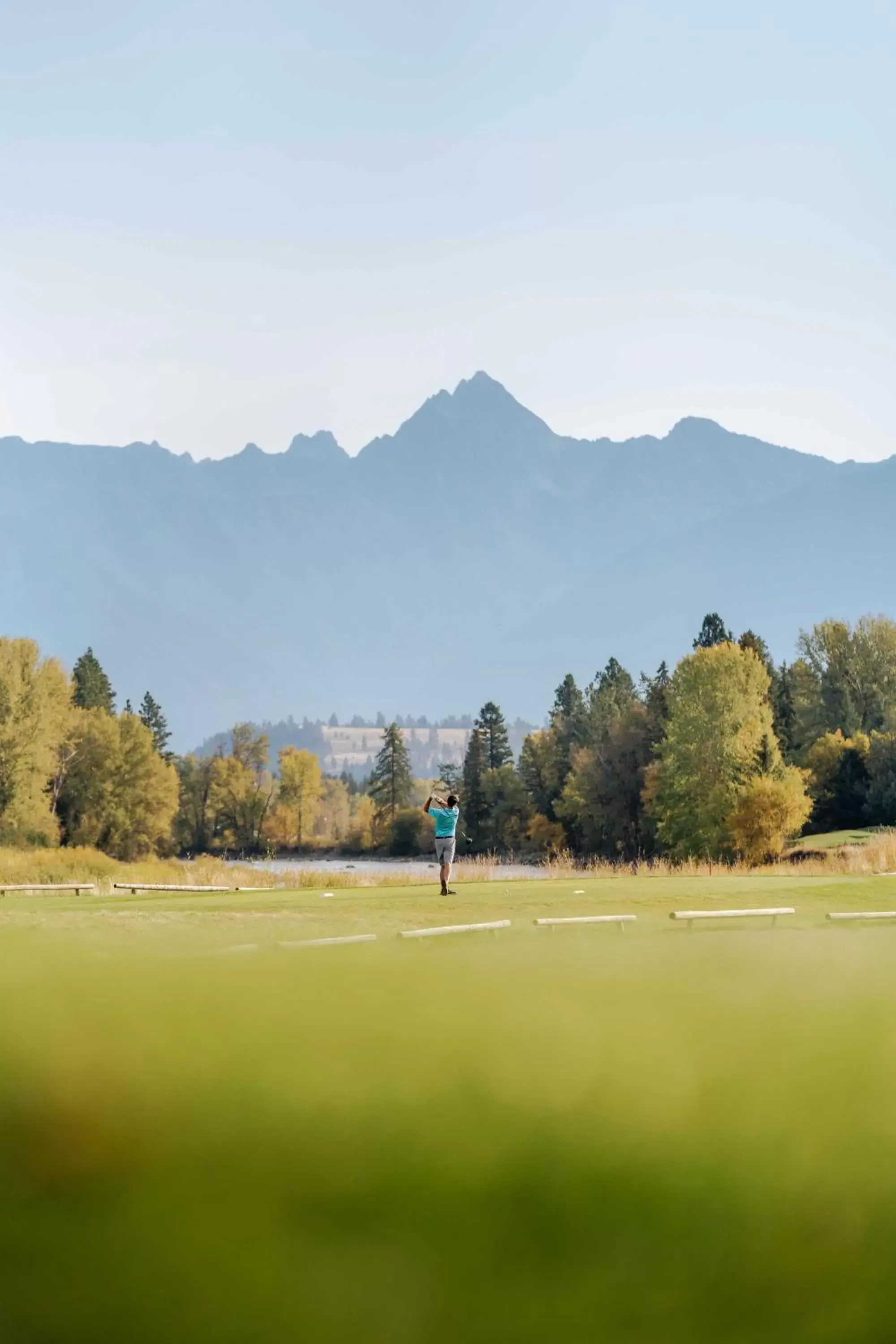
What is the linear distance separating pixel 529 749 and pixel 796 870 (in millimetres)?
88333

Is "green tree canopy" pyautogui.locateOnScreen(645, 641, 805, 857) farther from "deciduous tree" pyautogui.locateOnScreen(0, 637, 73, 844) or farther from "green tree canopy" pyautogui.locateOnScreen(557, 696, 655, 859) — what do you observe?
"deciduous tree" pyautogui.locateOnScreen(0, 637, 73, 844)

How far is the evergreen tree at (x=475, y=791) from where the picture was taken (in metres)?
131

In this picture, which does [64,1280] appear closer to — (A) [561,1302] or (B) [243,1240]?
(B) [243,1240]

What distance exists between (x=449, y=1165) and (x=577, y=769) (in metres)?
95.8

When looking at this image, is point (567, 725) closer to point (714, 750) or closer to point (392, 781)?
point (392, 781)

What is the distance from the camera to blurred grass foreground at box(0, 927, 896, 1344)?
792 cm

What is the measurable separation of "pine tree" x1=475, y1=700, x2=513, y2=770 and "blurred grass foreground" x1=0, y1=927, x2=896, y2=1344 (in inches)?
5219

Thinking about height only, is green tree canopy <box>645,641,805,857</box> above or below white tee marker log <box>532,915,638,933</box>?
above

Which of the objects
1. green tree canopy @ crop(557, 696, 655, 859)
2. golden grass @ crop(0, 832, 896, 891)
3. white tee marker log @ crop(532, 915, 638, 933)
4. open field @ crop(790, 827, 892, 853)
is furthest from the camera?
green tree canopy @ crop(557, 696, 655, 859)

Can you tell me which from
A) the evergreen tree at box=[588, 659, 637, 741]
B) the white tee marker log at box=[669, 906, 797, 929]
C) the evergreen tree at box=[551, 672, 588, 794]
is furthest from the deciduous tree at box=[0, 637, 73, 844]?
the white tee marker log at box=[669, 906, 797, 929]

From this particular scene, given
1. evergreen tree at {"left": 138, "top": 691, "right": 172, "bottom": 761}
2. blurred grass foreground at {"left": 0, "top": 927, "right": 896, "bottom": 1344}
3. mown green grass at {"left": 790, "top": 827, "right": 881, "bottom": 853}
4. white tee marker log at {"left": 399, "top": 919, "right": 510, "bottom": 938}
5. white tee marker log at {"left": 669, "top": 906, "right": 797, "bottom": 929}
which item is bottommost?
blurred grass foreground at {"left": 0, "top": 927, "right": 896, "bottom": 1344}

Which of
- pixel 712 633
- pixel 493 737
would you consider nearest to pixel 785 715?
pixel 712 633

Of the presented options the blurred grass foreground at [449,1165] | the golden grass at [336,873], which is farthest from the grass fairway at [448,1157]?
the golden grass at [336,873]

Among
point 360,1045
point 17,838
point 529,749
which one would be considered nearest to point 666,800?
point 17,838
